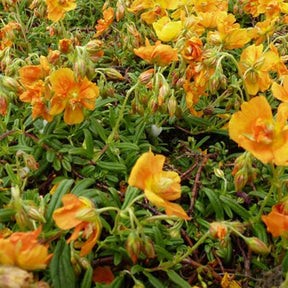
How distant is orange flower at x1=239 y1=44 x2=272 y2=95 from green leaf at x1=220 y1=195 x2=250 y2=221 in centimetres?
57

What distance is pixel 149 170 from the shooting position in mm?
1543

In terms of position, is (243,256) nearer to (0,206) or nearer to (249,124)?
Result: (249,124)

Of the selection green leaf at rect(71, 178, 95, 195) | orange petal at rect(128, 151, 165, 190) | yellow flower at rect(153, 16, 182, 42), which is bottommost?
green leaf at rect(71, 178, 95, 195)

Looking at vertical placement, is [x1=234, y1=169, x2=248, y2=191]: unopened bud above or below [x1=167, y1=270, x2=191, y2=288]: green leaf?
above

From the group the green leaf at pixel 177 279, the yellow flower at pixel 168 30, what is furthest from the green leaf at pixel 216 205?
the yellow flower at pixel 168 30

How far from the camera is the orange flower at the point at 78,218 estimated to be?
A: 142 cm

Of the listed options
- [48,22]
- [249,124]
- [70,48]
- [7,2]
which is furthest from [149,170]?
[48,22]

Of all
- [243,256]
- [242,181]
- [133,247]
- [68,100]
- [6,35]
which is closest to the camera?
[133,247]

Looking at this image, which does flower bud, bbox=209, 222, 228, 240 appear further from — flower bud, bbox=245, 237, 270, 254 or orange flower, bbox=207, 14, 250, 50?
orange flower, bbox=207, 14, 250, 50

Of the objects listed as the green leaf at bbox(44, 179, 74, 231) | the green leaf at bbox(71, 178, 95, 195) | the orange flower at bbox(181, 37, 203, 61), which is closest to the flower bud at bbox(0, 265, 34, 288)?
the green leaf at bbox(44, 179, 74, 231)

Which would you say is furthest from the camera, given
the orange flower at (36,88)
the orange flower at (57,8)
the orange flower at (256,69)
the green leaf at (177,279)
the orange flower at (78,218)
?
the orange flower at (57,8)

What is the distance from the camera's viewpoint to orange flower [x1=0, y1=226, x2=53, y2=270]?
1261 millimetres

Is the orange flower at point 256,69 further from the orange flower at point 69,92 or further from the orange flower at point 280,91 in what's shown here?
the orange flower at point 69,92

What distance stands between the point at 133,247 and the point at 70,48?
110 cm
